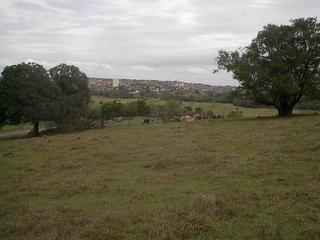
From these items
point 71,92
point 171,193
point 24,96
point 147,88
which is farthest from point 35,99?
point 147,88

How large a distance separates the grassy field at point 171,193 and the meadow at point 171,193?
0.03 metres

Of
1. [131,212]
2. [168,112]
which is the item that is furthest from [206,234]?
[168,112]

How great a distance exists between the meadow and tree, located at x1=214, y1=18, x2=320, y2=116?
16.6 meters

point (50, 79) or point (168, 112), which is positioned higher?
point (50, 79)

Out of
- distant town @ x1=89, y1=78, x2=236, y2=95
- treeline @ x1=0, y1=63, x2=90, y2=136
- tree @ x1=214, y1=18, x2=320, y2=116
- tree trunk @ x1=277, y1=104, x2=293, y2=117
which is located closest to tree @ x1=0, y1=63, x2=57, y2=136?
treeline @ x1=0, y1=63, x2=90, y2=136

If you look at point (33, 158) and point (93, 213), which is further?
point (33, 158)

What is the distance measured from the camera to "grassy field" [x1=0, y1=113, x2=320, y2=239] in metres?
8.69

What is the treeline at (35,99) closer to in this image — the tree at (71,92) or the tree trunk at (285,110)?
the tree at (71,92)

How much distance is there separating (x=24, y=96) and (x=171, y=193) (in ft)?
113

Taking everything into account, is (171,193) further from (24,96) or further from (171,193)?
(24,96)

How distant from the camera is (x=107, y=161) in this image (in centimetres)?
1880

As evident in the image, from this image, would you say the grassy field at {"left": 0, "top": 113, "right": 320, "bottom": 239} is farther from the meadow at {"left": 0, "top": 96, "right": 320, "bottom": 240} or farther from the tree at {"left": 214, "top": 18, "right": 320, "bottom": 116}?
the tree at {"left": 214, "top": 18, "right": 320, "bottom": 116}

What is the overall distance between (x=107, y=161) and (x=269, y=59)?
2466 centimetres

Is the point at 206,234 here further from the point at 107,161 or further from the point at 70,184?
the point at 107,161
